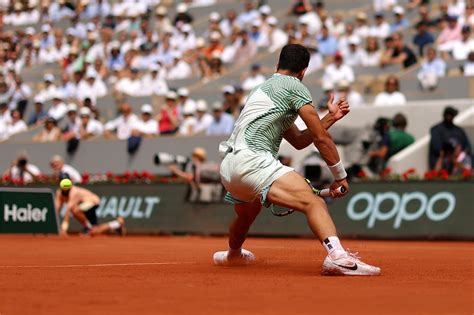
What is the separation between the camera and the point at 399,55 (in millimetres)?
25125

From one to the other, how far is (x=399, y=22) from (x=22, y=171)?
9478mm

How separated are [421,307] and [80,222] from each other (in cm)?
1530

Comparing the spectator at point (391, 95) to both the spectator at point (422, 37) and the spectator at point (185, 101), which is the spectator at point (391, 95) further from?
the spectator at point (185, 101)

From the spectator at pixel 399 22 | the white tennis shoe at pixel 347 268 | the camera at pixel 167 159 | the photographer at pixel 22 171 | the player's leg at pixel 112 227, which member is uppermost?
the spectator at pixel 399 22

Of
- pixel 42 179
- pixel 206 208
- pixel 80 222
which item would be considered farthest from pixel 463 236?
pixel 42 179

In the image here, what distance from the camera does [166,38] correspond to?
100 feet

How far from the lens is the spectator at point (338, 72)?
25156 millimetres

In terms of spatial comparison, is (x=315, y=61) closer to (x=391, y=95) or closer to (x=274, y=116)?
(x=391, y=95)

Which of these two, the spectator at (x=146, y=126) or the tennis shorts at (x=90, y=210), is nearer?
the tennis shorts at (x=90, y=210)

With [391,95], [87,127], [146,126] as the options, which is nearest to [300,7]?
[146,126]

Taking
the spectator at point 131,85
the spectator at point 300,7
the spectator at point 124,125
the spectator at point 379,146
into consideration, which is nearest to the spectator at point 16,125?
the spectator at point 131,85

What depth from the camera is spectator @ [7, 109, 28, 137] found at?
30.7 metres

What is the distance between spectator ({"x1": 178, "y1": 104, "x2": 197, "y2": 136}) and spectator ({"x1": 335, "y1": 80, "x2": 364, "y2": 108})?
3.73 metres

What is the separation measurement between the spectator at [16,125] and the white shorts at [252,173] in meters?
20.5
